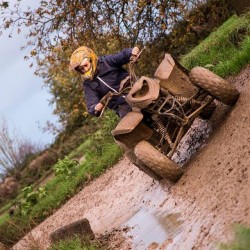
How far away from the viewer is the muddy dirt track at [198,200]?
194 inches

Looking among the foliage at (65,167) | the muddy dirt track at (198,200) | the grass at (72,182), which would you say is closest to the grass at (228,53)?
the muddy dirt track at (198,200)

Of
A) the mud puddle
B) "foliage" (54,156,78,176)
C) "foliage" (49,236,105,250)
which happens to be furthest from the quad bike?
"foliage" (54,156,78,176)

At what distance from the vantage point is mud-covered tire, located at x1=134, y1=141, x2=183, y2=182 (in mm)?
6555

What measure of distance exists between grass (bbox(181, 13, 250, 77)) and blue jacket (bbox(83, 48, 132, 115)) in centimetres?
197

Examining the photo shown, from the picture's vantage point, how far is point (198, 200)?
5793 millimetres

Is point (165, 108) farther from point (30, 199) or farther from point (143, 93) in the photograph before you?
point (30, 199)

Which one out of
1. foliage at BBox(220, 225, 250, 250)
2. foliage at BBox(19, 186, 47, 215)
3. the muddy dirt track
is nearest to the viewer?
foliage at BBox(220, 225, 250, 250)

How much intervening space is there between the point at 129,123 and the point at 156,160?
57 centimetres

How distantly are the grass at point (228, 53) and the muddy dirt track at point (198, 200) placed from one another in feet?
1.03

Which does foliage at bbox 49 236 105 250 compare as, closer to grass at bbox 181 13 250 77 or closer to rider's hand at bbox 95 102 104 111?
rider's hand at bbox 95 102 104 111

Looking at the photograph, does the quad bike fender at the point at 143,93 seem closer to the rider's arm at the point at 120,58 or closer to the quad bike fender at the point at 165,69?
the quad bike fender at the point at 165,69

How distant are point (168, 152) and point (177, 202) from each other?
2.75 feet

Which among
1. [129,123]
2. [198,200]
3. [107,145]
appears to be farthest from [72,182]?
[198,200]

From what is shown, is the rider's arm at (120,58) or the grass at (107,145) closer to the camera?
the rider's arm at (120,58)
